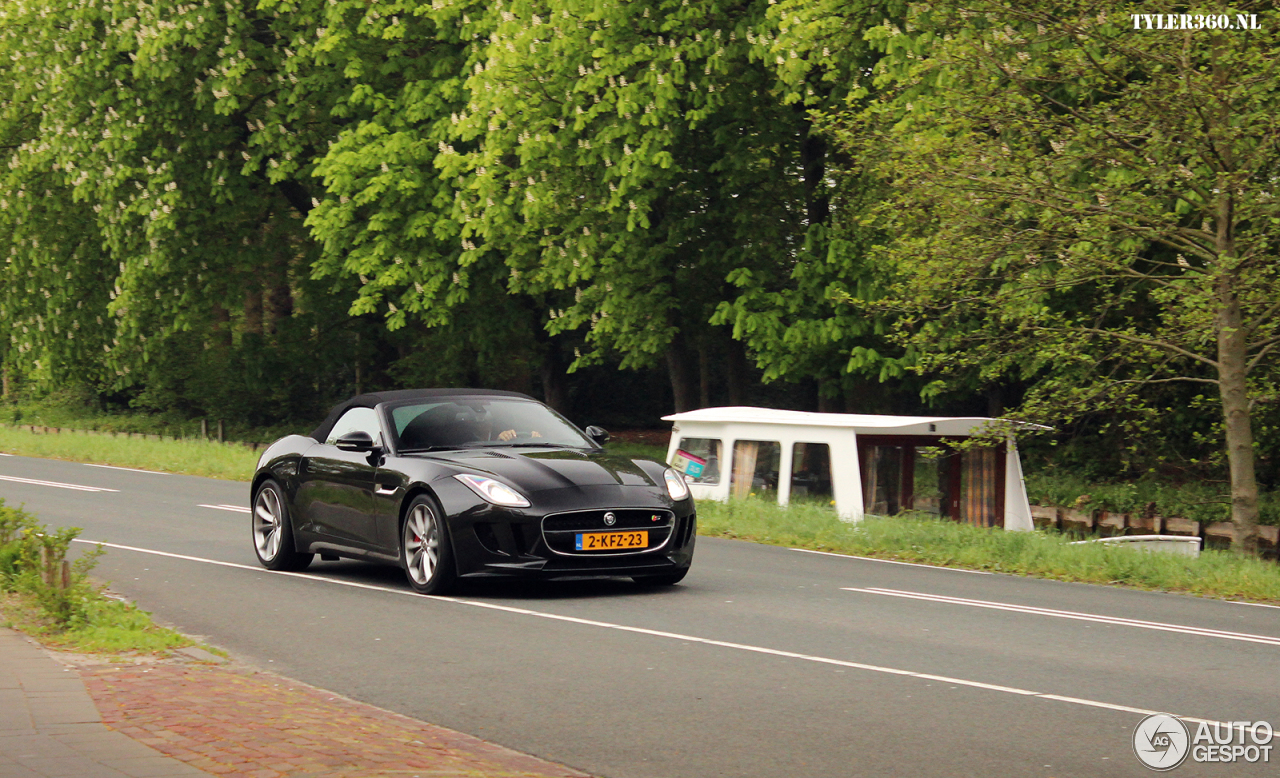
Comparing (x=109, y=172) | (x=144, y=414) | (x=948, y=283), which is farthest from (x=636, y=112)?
(x=144, y=414)

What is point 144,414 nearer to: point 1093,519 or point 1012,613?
point 1093,519

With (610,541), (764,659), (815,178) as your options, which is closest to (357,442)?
(610,541)

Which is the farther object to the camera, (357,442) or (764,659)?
(357,442)

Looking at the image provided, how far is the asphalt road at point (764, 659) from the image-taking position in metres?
6.85

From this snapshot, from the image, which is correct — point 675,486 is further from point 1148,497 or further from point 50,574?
point 1148,497

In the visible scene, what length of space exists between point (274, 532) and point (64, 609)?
14.2ft

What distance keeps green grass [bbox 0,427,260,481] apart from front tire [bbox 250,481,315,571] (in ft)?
46.5

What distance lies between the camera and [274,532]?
14.0 metres

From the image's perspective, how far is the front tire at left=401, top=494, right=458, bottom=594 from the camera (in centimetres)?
1168

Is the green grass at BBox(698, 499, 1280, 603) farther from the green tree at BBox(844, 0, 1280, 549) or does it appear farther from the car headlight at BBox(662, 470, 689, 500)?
the car headlight at BBox(662, 470, 689, 500)

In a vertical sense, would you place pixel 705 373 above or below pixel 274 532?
above

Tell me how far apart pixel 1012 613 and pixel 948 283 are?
666cm

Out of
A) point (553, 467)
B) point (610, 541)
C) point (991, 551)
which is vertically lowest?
point (991, 551)

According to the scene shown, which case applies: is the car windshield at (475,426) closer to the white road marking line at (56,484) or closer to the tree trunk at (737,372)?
the white road marking line at (56,484)
